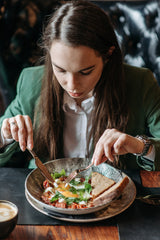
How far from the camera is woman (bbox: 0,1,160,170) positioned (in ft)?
4.13

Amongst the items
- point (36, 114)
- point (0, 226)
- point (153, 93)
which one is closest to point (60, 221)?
point (0, 226)

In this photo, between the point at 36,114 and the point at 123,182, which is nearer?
the point at 123,182

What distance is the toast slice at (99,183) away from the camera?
1173 millimetres

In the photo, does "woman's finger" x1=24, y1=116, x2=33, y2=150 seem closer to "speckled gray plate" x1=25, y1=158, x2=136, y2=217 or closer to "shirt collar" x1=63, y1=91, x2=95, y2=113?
"speckled gray plate" x1=25, y1=158, x2=136, y2=217

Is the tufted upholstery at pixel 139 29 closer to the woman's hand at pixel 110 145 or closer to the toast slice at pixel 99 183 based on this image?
the woman's hand at pixel 110 145

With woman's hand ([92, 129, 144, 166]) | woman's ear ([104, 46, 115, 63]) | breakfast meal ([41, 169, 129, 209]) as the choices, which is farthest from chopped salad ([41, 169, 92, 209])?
woman's ear ([104, 46, 115, 63])

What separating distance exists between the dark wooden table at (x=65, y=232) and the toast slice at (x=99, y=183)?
0.17 m

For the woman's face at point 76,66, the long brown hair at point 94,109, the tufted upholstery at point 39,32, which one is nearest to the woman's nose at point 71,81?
the woman's face at point 76,66

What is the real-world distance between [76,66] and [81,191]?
0.50m

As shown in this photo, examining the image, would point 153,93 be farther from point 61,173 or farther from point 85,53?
point 61,173

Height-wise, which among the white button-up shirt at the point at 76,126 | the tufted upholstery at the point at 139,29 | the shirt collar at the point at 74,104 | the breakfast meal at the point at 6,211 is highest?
the tufted upholstery at the point at 139,29

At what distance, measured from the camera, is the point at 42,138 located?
1.58 m

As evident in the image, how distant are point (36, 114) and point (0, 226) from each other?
32.3 inches

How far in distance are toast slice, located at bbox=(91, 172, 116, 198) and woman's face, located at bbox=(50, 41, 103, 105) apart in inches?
14.6
